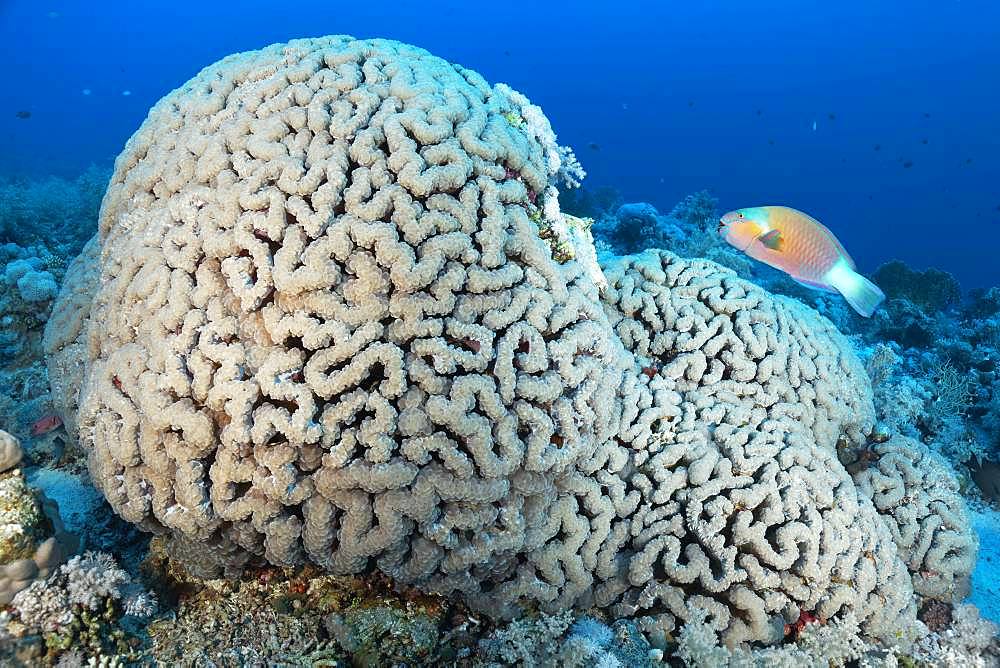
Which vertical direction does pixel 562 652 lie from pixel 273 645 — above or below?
above

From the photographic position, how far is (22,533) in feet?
8.96

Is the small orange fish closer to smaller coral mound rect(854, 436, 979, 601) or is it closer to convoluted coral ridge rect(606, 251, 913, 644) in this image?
convoluted coral ridge rect(606, 251, 913, 644)

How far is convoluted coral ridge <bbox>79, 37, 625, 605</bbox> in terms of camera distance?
296 cm

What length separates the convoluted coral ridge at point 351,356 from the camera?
2957mm

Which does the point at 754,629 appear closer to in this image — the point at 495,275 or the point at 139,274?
the point at 495,275

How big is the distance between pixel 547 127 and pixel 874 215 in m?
90.5

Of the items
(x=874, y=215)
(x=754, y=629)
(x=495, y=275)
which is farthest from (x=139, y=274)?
(x=874, y=215)

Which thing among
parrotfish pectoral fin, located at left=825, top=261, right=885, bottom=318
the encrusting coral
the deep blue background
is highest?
the deep blue background

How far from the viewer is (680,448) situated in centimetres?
371

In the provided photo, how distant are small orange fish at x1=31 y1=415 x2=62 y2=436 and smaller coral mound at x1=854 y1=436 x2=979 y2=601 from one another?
600 cm

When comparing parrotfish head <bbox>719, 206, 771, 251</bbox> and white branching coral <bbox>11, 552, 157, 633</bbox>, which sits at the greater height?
parrotfish head <bbox>719, 206, 771, 251</bbox>

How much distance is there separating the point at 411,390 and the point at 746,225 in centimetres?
288

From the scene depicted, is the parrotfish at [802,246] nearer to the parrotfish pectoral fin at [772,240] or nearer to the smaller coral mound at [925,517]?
the parrotfish pectoral fin at [772,240]

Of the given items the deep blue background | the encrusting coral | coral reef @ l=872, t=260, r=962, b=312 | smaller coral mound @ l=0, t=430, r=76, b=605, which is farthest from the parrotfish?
the deep blue background
